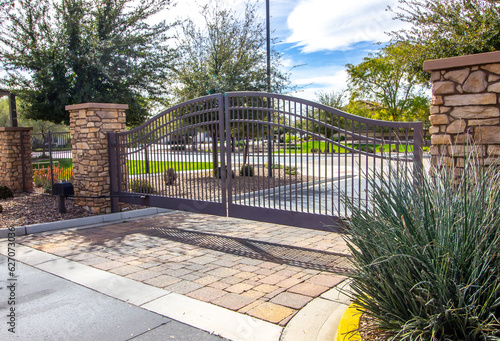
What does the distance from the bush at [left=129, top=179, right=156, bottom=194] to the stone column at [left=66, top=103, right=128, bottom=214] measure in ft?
1.82

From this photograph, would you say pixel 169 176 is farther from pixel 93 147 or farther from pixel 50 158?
pixel 50 158

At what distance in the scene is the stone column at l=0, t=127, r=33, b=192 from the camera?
39.0 ft

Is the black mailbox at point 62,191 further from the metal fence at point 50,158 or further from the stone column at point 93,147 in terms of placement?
Result: the metal fence at point 50,158

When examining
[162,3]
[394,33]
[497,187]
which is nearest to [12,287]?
[497,187]

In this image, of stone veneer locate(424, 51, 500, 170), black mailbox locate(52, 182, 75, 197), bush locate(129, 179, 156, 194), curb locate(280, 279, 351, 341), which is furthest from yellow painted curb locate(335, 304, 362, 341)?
black mailbox locate(52, 182, 75, 197)

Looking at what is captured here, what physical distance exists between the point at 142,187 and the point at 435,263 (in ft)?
22.1

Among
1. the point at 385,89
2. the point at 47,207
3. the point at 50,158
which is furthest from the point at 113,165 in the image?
the point at 385,89

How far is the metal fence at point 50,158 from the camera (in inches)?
436

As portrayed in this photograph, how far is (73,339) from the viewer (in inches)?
140

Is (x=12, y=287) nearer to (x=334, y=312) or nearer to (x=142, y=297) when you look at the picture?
(x=142, y=297)

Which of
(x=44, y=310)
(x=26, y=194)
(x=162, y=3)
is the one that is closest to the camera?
(x=44, y=310)

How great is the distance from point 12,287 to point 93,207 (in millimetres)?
4399

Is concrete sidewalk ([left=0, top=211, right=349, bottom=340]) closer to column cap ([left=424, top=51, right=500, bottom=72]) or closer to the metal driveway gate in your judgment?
the metal driveway gate

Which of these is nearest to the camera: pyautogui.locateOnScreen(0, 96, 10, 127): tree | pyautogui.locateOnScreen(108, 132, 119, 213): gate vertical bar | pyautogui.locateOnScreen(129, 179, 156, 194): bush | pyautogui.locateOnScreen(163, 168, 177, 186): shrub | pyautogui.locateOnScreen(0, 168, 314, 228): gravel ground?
pyautogui.locateOnScreen(0, 168, 314, 228): gravel ground
